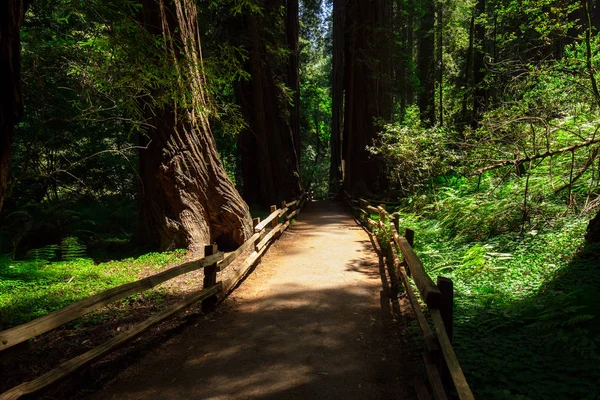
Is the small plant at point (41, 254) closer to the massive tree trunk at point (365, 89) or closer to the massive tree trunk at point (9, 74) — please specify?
the massive tree trunk at point (9, 74)

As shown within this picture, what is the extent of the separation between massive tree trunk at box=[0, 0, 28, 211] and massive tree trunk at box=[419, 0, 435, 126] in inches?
794

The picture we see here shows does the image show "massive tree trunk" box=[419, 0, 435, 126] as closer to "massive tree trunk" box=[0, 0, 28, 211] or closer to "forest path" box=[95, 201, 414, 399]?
"forest path" box=[95, 201, 414, 399]

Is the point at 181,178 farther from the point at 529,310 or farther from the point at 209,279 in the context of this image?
the point at 529,310

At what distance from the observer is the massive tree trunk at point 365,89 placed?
16750mm

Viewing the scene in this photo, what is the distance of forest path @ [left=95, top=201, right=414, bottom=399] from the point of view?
3.57m

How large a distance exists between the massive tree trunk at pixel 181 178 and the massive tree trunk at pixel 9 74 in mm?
4851

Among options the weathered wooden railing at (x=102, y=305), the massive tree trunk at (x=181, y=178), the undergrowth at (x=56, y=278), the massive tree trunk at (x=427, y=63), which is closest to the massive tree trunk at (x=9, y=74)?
the weathered wooden railing at (x=102, y=305)

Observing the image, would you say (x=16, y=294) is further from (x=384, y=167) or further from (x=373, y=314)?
(x=384, y=167)

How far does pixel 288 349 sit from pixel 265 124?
1282cm

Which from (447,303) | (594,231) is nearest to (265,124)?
(594,231)

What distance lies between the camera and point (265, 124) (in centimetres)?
1606

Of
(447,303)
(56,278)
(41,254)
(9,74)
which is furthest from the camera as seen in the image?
(41,254)

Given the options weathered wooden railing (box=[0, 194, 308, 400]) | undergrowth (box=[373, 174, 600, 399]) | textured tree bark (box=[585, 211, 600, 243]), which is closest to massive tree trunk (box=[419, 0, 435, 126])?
undergrowth (box=[373, 174, 600, 399])

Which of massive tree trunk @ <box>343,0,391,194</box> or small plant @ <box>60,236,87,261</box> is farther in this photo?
massive tree trunk @ <box>343,0,391,194</box>
